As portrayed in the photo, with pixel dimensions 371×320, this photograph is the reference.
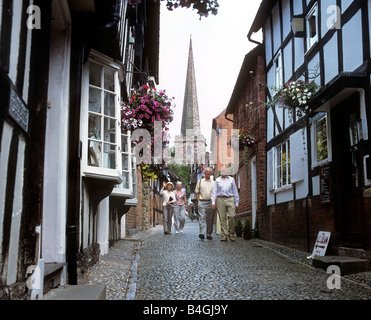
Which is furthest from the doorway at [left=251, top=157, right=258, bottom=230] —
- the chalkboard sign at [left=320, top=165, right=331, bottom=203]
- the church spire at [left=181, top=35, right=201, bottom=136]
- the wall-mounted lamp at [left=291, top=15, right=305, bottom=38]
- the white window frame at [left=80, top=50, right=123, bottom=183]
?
the church spire at [left=181, top=35, right=201, bottom=136]

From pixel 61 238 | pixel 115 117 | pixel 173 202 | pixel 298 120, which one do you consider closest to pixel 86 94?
pixel 115 117

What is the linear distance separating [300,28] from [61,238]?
21.9ft

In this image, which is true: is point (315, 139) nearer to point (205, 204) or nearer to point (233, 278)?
point (205, 204)

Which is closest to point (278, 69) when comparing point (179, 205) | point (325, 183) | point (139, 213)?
point (325, 183)

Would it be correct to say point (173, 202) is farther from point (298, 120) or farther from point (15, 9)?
point (15, 9)

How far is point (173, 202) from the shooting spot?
1366cm

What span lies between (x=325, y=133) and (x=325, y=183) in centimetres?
93

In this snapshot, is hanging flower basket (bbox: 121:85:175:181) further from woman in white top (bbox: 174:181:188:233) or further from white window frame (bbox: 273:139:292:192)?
woman in white top (bbox: 174:181:188:233)

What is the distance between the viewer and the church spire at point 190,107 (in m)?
65.8

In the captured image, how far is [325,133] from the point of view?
7.80m

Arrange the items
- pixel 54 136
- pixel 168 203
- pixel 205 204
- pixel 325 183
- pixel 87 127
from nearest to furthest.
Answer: pixel 54 136 → pixel 87 127 → pixel 325 183 → pixel 205 204 → pixel 168 203

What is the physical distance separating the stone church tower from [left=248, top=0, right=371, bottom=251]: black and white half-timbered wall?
125ft

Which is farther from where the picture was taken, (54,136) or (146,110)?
(146,110)

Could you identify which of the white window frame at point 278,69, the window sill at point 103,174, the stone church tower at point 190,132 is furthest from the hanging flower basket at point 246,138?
the stone church tower at point 190,132
